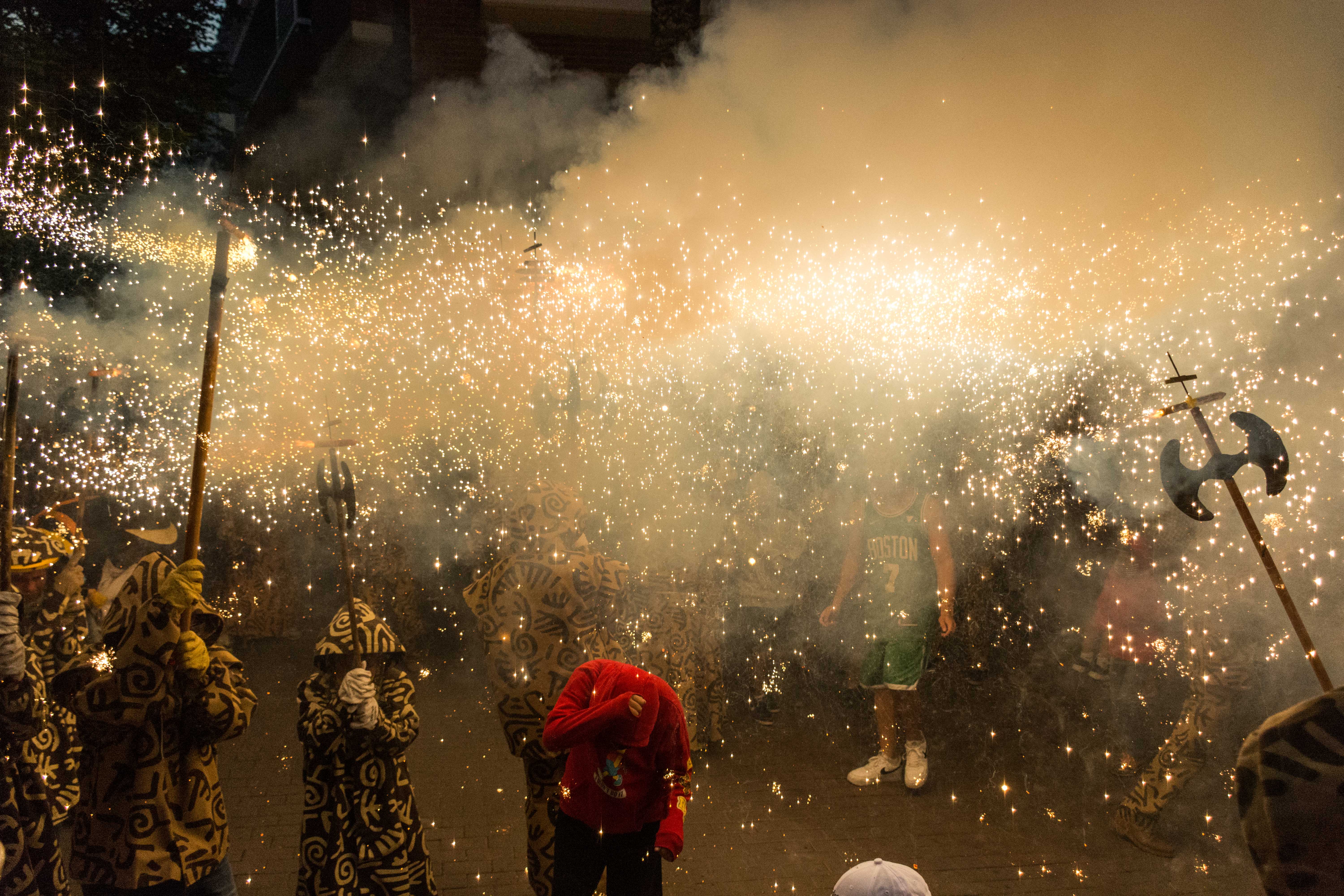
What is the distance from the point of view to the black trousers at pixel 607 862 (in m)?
2.27

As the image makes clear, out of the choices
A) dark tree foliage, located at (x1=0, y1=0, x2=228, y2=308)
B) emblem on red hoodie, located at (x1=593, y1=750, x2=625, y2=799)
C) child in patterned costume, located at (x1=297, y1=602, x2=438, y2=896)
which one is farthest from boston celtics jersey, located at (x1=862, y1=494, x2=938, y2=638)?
dark tree foliage, located at (x1=0, y1=0, x2=228, y2=308)

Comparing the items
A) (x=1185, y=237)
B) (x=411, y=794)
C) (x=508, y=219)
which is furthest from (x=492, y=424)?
(x=1185, y=237)

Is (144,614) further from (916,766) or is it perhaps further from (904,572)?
(916,766)

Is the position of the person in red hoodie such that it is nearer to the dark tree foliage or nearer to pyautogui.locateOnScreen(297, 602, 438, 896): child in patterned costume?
pyautogui.locateOnScreen(297, 602, 438, 896): child in patterned costume

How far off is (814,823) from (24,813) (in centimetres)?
339

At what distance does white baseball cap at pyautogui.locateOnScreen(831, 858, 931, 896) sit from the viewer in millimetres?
1612

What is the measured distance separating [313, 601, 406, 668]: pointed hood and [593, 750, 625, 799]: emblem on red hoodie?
0.96m

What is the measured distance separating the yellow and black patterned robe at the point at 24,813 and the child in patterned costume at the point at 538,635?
163 cm

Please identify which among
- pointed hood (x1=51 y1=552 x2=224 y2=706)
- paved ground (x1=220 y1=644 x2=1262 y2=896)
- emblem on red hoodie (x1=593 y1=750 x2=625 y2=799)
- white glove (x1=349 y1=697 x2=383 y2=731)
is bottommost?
paved ground (x1=220 y1=644 x2=1262 y2=896)

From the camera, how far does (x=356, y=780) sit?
8.39 ft

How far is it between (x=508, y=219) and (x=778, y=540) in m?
3.09

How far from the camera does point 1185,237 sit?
134 inches

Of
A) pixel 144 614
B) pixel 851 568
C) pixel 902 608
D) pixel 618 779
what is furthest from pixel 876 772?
pixel 144 614

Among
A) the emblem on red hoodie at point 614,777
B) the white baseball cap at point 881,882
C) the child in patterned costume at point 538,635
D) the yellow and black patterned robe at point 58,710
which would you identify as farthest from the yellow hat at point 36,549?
the white baseball cap at point 881,882
